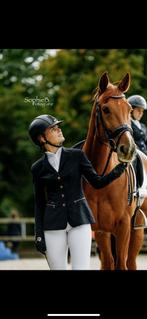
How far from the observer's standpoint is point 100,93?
7.21m

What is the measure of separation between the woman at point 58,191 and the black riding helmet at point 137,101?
206 cm

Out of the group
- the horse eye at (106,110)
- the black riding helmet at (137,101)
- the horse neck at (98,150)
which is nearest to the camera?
the horse eye at (106,110)

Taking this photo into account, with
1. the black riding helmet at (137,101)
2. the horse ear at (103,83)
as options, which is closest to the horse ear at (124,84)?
the horse ear at (103,83)

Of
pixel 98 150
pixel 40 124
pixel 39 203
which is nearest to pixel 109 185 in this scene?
pixel 98 150

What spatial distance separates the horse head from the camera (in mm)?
6672

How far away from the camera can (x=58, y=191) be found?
6.56 meters

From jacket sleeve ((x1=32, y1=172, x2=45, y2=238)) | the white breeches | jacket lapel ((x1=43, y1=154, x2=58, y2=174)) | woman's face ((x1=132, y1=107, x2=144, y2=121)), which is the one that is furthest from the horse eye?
woman's face ((x1=132, y1=107, x2=144, y2=121))

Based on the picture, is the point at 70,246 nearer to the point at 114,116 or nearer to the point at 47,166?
the point at 47,166

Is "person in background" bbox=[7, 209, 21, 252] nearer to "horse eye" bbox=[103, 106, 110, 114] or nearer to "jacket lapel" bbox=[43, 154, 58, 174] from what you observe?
"horse eye" bbox=[103, 106, 110, 114]

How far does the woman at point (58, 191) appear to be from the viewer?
6445mm

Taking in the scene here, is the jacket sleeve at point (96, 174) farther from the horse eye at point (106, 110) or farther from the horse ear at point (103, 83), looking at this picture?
the horse ear at point (103, 83)

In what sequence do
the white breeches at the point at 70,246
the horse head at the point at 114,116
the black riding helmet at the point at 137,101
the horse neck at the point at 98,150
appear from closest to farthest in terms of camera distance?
the white breeches at the point at 70,246 → the horse head at the point at 114,116 → the horse neck at the point at 98,150 → the black riding helmet at the point at 137,101

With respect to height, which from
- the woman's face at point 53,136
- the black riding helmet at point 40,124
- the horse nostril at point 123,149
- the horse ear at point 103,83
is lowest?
the horse nostril at point 123,149
